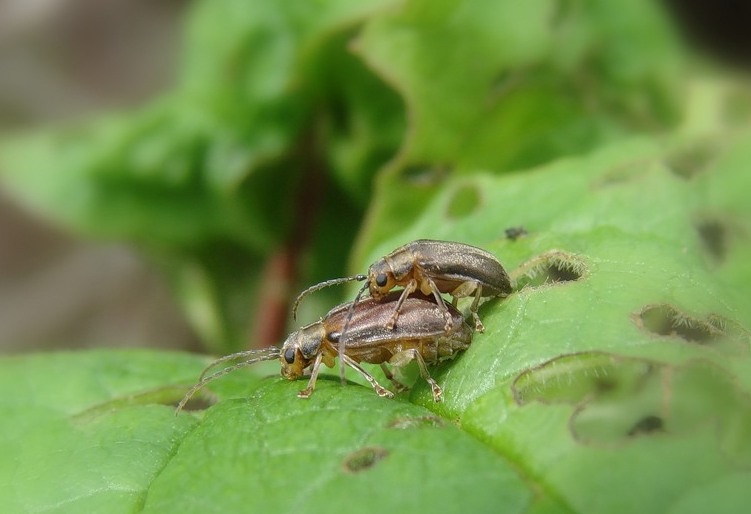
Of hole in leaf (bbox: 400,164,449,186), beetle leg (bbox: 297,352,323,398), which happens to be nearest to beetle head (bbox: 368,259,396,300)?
beetle leg (bbox: 297,352,323,398)

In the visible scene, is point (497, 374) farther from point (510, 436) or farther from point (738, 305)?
point (738, 305)

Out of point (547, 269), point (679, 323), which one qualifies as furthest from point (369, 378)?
point (679, 323)

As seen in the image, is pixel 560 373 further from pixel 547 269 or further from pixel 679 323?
pixel 547 269

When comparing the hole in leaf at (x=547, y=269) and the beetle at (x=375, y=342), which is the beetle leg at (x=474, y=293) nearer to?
the beetle at (x=375, y=342)

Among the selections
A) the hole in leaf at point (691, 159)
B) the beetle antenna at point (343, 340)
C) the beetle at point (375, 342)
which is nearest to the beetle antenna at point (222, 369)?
the beetle at point (375, 342)

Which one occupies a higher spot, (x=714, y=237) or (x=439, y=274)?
Result: (x=439, y=274)
